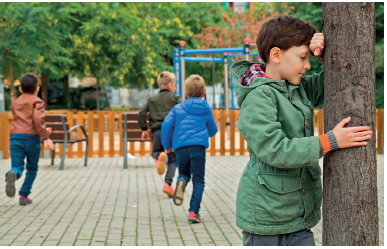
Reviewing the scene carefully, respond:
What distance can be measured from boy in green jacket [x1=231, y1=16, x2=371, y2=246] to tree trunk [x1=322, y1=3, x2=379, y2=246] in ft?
0.22

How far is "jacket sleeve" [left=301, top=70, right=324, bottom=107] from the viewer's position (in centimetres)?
261

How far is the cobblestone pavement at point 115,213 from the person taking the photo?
4.89 metres

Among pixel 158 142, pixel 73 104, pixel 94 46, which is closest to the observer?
pixel 158 142

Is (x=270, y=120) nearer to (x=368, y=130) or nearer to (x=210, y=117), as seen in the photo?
(x=368, y=130)

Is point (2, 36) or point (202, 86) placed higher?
point (2, 36)

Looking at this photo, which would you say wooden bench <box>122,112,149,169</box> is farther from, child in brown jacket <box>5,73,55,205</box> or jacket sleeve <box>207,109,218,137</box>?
jacket sleeve <box>207,109,218,137</box>

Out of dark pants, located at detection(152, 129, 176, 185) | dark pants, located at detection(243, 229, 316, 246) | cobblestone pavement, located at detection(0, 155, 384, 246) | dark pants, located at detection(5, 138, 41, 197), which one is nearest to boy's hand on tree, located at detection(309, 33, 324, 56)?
dark pants, located at detection(243, 229, 316, 246)

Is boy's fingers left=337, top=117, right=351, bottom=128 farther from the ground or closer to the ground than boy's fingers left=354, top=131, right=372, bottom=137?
farther from the ground

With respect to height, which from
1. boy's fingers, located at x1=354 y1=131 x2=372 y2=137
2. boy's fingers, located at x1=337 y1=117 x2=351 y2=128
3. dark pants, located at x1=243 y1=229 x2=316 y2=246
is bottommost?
dark pants, located at x1=243 y1=229 x2=316 y2=246

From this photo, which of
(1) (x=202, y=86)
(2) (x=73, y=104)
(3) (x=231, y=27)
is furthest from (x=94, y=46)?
(1) (x=202, y=86)

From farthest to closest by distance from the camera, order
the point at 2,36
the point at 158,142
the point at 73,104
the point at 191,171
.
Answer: the point at 73,104 → the point at 2,36 → the point at 158,142 → the point at 191,171

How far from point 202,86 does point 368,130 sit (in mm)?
3684

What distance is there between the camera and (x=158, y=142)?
26.2ft

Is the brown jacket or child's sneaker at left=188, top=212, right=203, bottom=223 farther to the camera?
the brown jacket
